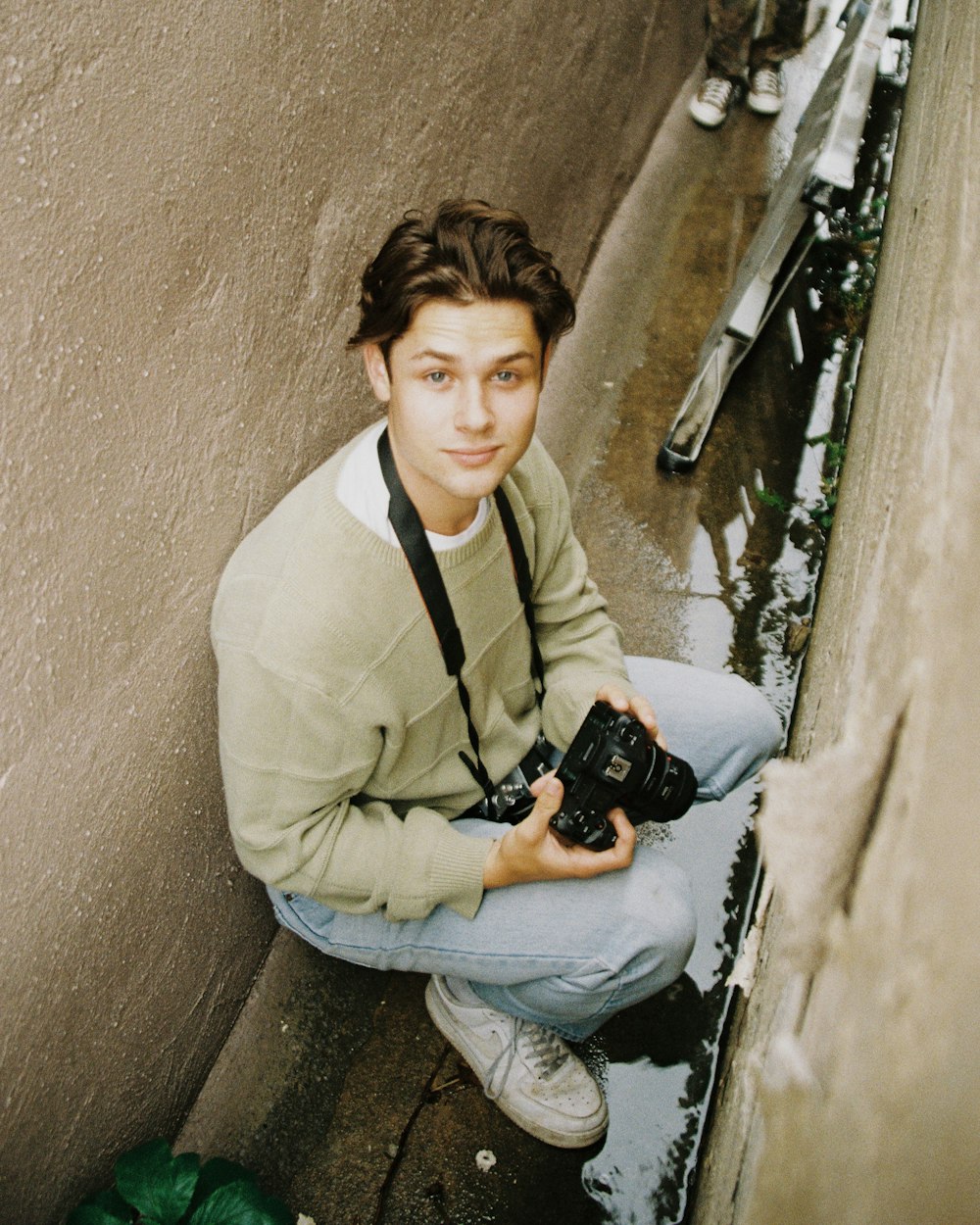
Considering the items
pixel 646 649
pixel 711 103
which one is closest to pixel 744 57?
pixel 711 103

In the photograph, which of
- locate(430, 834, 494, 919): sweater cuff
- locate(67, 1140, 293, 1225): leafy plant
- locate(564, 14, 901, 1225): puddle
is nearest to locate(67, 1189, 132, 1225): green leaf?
locate(67, 1140, 293, 1225): leafy plant

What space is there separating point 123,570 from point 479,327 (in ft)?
2.11

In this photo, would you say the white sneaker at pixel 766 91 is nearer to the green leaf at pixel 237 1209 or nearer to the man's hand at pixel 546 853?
the man's hand at pixel 546 853

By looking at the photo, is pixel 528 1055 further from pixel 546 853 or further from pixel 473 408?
pixel 473 408

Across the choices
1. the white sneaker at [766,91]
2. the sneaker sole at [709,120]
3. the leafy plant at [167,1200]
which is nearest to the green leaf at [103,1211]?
the leafy plant at [167,1200]

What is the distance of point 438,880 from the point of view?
1.58 metres

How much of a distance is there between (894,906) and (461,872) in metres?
0.92

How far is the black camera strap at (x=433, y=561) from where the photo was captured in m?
1.50

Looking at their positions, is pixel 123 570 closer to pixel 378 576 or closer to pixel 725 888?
pixel 378 576

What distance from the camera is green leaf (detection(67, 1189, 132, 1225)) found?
1.45 metres

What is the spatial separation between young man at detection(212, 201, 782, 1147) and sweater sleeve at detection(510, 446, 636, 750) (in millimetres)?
15

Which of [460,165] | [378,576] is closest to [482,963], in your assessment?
[378,576]

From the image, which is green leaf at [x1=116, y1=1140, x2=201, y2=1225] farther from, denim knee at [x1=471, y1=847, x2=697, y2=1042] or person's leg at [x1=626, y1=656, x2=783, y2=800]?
person's leg at [x1=626, y1=656, x2=783, y2=800]

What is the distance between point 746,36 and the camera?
4.43 meters
